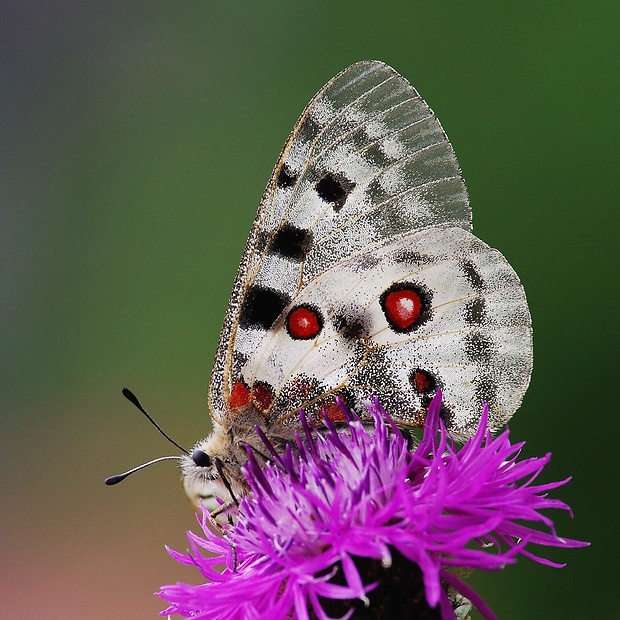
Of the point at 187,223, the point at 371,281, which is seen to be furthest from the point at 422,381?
the point at 187,223

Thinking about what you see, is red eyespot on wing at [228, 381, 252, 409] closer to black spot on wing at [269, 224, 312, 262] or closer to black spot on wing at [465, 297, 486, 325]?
black spot on wing at [269, 224, 312, 262]

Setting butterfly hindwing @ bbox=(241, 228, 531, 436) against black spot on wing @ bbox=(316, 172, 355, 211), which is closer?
butterfly hindwing @ bbox=(241, 228, 531, 436)

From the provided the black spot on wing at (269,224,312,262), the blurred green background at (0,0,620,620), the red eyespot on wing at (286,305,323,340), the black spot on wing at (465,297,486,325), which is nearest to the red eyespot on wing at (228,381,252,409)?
the red eyespot on wing at (286,305,323,340)

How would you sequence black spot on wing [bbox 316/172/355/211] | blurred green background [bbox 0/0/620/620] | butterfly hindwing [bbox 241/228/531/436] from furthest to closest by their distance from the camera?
blurred green background [bbox 0/0/620/620] < black spot on wing [bbox 316/172/355/211] < butterfly hindwing [bbox 241/228/531/436]

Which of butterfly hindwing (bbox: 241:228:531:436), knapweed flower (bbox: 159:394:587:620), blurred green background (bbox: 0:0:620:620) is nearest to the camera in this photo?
knapweed flower (bbox: 159:394:587:620)

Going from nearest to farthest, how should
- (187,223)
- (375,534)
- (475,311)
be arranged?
(375,534) < (475,311) < (187,223)

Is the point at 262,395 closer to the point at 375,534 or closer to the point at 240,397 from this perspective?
the point at 240,397

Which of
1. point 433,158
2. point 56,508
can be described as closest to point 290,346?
A: point 433,158

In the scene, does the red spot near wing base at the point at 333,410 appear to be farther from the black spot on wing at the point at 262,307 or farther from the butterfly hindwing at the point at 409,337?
the black spot on wing at the point at 262,307
